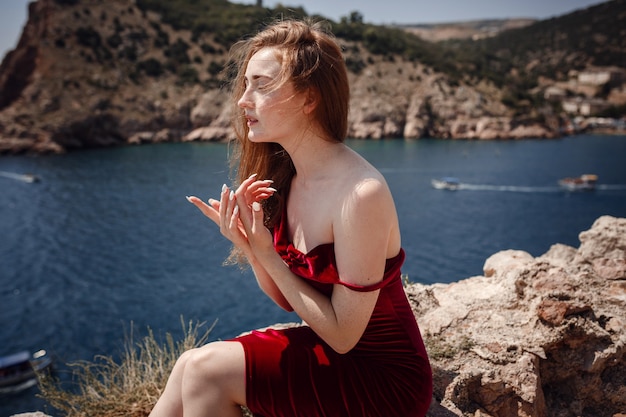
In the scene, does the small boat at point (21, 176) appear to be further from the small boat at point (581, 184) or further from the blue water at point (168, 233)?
the small boat at point (581, 184)

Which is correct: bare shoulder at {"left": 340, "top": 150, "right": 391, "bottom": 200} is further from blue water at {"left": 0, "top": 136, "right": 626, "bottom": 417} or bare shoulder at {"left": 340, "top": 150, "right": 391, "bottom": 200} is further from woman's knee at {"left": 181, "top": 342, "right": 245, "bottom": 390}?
blue water at {"left": 0, "top": 136, "right": 626, "bottom": 417}

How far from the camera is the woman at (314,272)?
1799 mm

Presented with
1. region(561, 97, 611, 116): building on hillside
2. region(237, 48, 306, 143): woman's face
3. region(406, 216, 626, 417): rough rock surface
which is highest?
region(561, 97, 611, 116): building on hillside

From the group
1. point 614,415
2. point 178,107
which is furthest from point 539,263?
point 178,107

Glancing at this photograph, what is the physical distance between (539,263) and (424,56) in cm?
8325

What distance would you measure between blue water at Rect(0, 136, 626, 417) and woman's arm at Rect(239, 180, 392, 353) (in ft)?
37.6

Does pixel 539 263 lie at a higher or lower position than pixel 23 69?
lower

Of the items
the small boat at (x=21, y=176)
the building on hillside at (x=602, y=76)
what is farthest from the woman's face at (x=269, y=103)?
the building on hillside at (x=602, y=76)

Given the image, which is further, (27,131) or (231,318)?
(27,131)

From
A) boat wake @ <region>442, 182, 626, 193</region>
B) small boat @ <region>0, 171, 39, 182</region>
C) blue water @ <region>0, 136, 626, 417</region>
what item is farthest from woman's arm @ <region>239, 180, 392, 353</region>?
small boat @ <region>0, 171, 39, 182</region>

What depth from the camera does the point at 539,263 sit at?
11.0 ft

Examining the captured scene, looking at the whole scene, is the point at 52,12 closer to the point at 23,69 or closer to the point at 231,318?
the point at 23,69

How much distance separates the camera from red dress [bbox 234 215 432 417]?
183 cm

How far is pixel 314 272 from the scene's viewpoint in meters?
1.88
